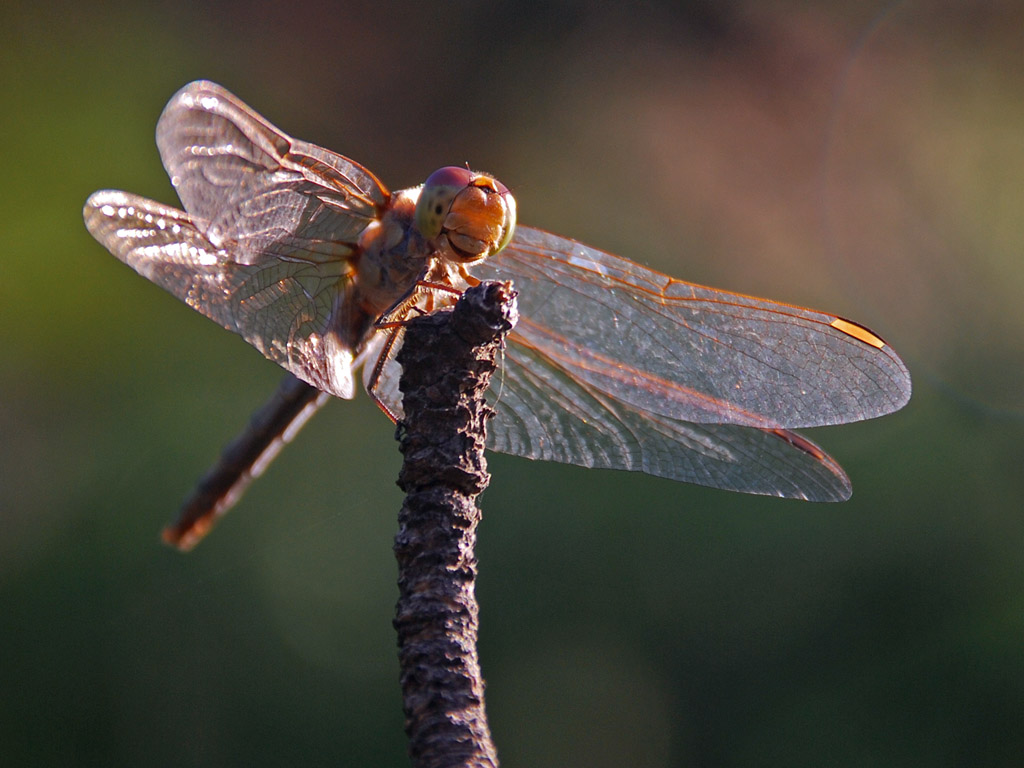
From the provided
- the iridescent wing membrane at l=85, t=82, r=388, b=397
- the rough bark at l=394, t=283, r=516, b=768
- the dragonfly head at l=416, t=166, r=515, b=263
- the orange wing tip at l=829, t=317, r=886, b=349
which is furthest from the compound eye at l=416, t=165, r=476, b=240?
the orange wing tip at l=829, t=317, r=886, b=349

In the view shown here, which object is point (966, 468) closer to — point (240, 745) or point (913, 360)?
point (913, 360)

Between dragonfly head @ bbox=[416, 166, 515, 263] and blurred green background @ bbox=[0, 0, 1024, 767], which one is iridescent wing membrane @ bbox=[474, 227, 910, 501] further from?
blurred green background @ bbox=[0, 0, 1024, 767]

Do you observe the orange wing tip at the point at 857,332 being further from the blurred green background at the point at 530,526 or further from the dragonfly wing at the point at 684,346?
the blurred green background at the point at 530,526

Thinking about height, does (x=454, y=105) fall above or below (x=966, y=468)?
above

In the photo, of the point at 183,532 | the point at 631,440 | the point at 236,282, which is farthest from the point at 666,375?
the point at 183,532

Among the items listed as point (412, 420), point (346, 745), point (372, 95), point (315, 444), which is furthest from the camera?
point (372, 95)

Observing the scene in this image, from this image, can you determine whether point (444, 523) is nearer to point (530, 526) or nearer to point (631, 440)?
point (631, 440)

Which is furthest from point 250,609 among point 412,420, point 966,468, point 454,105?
point 454,105
